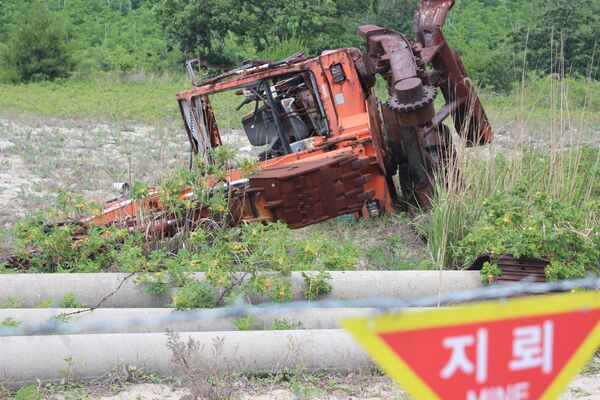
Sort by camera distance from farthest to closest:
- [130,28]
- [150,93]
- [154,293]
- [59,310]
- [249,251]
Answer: [130,28], [150,93], [249,251], [154,293], [59,310]

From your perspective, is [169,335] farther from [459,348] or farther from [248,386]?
[459,348]

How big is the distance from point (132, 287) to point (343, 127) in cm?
336

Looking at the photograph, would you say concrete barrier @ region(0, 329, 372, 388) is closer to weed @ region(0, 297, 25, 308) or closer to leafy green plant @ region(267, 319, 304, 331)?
leafy green plant @ region(267, 319, 304, 331)

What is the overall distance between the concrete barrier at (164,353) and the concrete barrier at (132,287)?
89 cm

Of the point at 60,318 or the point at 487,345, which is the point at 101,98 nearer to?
the point at 60,318

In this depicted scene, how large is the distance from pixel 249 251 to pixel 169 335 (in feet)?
6.16

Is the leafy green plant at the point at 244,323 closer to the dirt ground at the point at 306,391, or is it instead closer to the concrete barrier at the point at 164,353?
the concrete barrier at the point at 164,353

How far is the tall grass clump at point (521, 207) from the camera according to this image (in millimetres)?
6684

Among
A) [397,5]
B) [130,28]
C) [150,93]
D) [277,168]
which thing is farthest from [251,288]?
[130,28]

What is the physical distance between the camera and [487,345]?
8.48 feet

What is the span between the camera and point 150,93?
21.5 m

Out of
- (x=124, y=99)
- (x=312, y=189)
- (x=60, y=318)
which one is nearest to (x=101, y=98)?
(x=124, y=99)

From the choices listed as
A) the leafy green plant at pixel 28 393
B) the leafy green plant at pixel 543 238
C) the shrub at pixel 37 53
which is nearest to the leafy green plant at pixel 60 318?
the leafy green plant at pixel 28 393

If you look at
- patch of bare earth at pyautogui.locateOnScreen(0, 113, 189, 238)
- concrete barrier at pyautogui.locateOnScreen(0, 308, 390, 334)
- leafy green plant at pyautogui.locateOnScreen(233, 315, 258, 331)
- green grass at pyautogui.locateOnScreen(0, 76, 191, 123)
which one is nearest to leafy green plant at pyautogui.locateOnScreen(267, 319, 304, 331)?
concrete barrier at pyautogui.locateOnScreen(0, 308, 390, 334)
